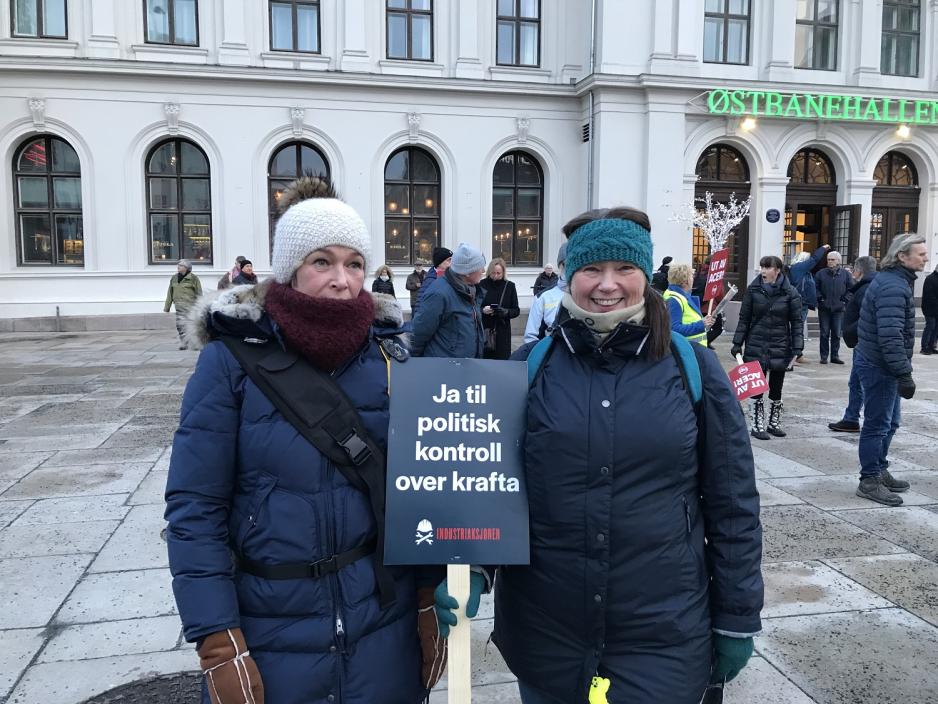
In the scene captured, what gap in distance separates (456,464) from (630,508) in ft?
1.57

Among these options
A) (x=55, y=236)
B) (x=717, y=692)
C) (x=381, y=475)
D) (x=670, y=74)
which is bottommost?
(x=717, y=692)

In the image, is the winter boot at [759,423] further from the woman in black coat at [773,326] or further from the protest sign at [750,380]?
the protest sign at [750,380]

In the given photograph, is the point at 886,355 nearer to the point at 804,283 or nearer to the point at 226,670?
the point at 226,670

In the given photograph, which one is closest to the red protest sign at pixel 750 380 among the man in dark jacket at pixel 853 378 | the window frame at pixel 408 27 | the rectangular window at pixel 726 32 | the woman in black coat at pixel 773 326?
the man in dark jacket at pixel 853 378

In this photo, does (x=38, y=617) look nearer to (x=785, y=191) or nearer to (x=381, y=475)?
(x=381, y=475)

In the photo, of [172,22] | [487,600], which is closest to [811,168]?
[172,22]

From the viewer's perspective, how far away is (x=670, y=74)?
65.6 ft

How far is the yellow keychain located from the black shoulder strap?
0.60 metres

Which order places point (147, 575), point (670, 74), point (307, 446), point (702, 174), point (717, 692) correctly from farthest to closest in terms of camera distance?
point (702, 174) → point (670, 74) → point (147, 575) → point (717, 692) → point (307, 446)

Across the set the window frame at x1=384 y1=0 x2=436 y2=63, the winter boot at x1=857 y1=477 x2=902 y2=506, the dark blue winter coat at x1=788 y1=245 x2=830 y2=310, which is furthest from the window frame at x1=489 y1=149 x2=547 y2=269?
the winter boot at x1=857 y1=477 x2=902 y2=506

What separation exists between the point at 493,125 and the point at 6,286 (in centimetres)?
1347

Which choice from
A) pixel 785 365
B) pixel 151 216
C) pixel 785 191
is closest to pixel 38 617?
pixel 785 365

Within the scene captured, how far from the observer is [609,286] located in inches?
80.3

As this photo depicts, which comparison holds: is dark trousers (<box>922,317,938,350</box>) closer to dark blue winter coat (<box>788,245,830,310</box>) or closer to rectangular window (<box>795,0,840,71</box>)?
dark blue winter coat (<box>788,245,830,310</box>)
